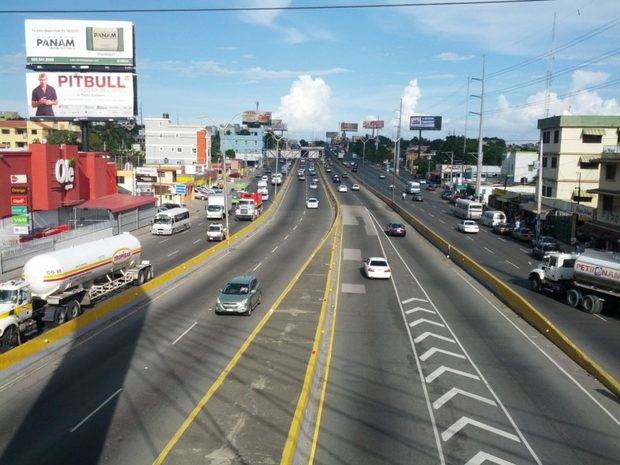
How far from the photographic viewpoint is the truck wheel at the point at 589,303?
Result: 94.6 feet

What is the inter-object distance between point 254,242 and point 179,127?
312 ft

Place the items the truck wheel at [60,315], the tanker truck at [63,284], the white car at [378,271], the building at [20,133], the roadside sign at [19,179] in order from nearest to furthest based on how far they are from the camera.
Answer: the tanker truck at [63,284], the truck wheel at [60,315], the white car at [378,271], the roadside sign at [19,179], the building at [20,133]

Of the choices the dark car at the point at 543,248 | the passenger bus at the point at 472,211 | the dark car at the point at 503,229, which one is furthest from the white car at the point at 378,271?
the passenger bus at the point at 472,211

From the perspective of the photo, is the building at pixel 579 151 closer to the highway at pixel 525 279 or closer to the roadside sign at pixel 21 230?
the highway at pixel 525 279

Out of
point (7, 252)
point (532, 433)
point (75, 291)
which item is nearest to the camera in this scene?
point (532, 433)

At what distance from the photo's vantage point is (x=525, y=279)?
3859 centimetres

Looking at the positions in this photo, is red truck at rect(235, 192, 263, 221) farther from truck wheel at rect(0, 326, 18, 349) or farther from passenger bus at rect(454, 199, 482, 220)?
truck wheel at rect(0, 326, 18, 349)

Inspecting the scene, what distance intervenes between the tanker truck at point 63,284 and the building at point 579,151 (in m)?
56.2

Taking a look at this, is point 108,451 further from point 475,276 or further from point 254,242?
point 254,242

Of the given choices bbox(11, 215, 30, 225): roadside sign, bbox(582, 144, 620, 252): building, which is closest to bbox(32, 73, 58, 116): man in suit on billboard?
bbox(11, 215, 30, 225): roadside sign

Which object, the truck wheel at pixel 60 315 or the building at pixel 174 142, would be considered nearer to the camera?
the truck wheel at pixel 60 315

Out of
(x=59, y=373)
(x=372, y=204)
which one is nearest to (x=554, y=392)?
(x=59, y=373)

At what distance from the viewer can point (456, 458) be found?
44.0 ft

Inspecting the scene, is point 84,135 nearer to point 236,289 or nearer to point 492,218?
point 236,289
